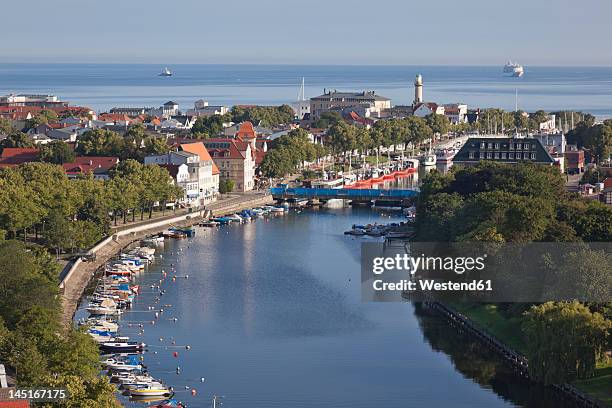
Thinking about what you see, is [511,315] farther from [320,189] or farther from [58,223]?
[320,189]

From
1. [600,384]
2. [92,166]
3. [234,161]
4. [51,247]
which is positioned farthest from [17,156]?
[600,384]

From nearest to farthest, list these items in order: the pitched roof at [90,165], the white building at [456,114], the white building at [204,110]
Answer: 1. the pitched roof at [90,165]
2. the white building at [204,110]
3. the white building at [456,114]

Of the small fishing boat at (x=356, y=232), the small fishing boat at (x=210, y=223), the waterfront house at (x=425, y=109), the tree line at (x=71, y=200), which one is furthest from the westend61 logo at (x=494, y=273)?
the waterfront house at (x=425, y=109)

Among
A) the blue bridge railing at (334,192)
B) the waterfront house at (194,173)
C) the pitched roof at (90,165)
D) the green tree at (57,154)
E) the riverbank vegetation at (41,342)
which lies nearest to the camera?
the riverbank vegetation at (41,342)

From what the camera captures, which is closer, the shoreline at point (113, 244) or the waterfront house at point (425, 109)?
the shoreline at point (113, 244)

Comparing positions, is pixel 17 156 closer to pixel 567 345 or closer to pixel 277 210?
pixel 277 210

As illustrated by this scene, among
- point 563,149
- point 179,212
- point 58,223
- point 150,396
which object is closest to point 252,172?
point 179,212

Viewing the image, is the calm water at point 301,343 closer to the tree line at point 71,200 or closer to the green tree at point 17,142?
the tree line at point 71,200
